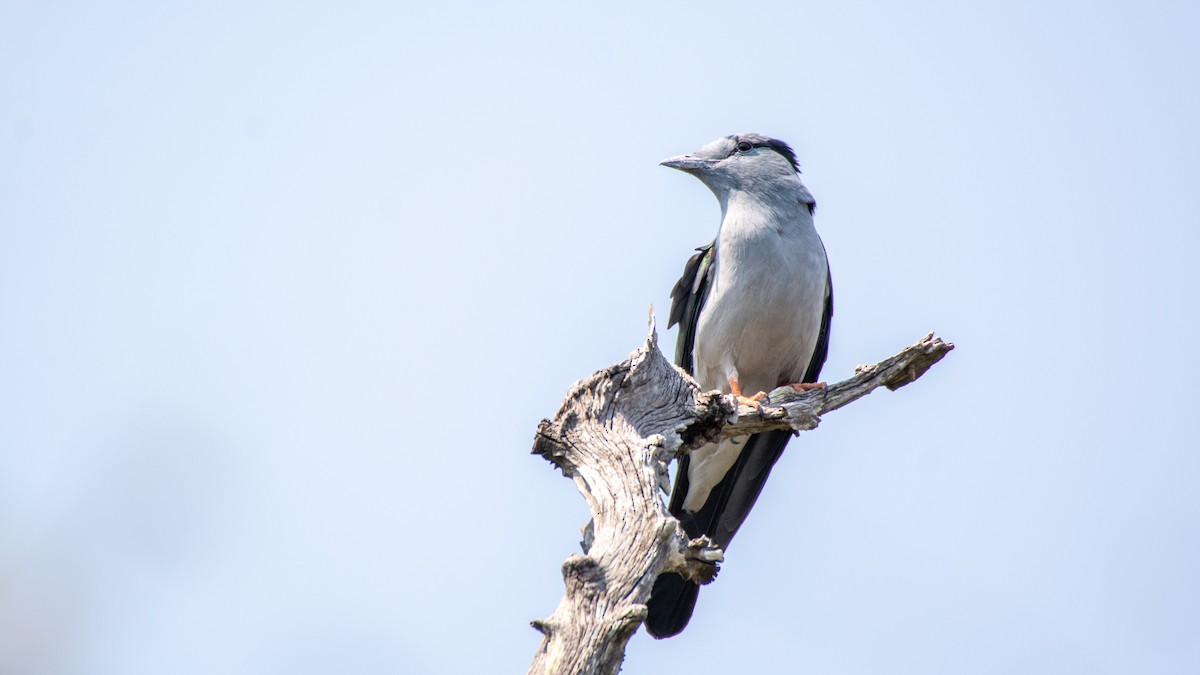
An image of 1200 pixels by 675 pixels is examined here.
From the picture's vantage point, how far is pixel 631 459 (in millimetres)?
4512

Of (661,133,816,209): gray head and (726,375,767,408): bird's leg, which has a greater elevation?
(661,133,816,209): gray head

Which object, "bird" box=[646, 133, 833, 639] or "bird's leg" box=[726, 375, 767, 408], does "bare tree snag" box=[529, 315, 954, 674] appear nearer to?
"bird's leg" box=[726, 375, 767, 408]

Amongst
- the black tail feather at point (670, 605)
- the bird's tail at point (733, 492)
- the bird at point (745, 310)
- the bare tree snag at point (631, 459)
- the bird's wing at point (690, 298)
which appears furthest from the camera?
the bird's wing at point (690, 298)

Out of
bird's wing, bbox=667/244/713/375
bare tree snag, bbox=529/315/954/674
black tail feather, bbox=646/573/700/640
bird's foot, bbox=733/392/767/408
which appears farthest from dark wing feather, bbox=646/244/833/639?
bare tree snag, bbox=529/315/954/674

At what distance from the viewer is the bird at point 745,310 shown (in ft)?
21.7

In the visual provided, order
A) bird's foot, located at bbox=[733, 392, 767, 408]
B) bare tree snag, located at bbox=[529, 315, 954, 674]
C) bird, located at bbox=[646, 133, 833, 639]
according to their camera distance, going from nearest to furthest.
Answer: bare tree snag, located at bbox=[529, 315, 954, 674] < bird's foot, located at bbox=[733, 392, 767, 408] < bird, located at bbox=[646, 133, 833, 639]

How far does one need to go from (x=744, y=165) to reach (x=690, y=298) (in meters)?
0.95

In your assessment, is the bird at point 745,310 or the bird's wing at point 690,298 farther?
the bird's wing at point 690,298

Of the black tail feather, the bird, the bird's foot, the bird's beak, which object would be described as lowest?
the black tail feather

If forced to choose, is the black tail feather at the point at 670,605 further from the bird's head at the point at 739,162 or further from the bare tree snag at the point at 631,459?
the bird's head at the point at 739,162

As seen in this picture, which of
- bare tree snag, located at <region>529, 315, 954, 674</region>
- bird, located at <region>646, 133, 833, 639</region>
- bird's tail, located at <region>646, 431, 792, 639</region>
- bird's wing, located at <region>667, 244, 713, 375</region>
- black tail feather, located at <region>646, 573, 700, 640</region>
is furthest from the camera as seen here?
bird's wing, located at <region>667, 244, 713, 375</region>

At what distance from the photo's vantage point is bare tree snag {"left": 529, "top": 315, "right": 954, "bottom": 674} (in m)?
3.64

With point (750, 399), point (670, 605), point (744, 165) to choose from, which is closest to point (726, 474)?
point (670, 605)

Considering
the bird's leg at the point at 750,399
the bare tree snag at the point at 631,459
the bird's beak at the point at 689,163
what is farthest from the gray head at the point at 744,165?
the bare tree snag at the point at 631,459
